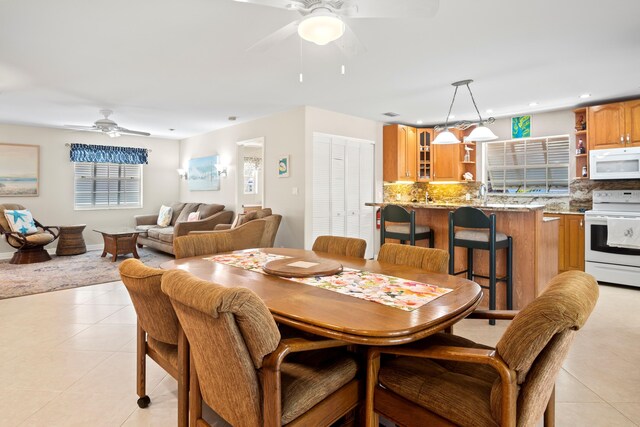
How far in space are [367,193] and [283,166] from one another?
165cm

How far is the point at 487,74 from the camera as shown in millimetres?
3865

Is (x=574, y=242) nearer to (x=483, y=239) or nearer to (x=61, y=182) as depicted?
(x=483, y=239)

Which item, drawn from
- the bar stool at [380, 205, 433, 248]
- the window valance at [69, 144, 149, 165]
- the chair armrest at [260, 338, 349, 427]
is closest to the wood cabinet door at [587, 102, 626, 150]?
the bar stool at [380, 205, 433, 248]

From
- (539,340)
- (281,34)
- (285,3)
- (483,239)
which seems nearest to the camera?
(539,340)

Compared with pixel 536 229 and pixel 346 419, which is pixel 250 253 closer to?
pixel 346 419

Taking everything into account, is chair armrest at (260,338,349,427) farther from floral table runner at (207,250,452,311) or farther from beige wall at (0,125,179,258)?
beige wall at (0,125,179,258)

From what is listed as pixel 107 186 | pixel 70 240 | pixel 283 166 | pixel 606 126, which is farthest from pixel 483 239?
pixel 107 186

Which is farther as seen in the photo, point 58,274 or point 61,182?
point 61,182

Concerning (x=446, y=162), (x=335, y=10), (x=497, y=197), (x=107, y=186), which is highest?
(x=335, y=10)

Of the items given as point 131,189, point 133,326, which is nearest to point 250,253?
point 133,326

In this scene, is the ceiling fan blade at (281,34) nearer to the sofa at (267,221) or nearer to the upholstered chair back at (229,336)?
the upholstered chair back at (229,336)

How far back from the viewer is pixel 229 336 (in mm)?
1130

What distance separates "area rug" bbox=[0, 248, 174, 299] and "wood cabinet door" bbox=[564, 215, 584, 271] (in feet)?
20.6

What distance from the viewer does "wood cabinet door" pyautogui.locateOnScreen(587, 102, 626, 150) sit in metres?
4.62
